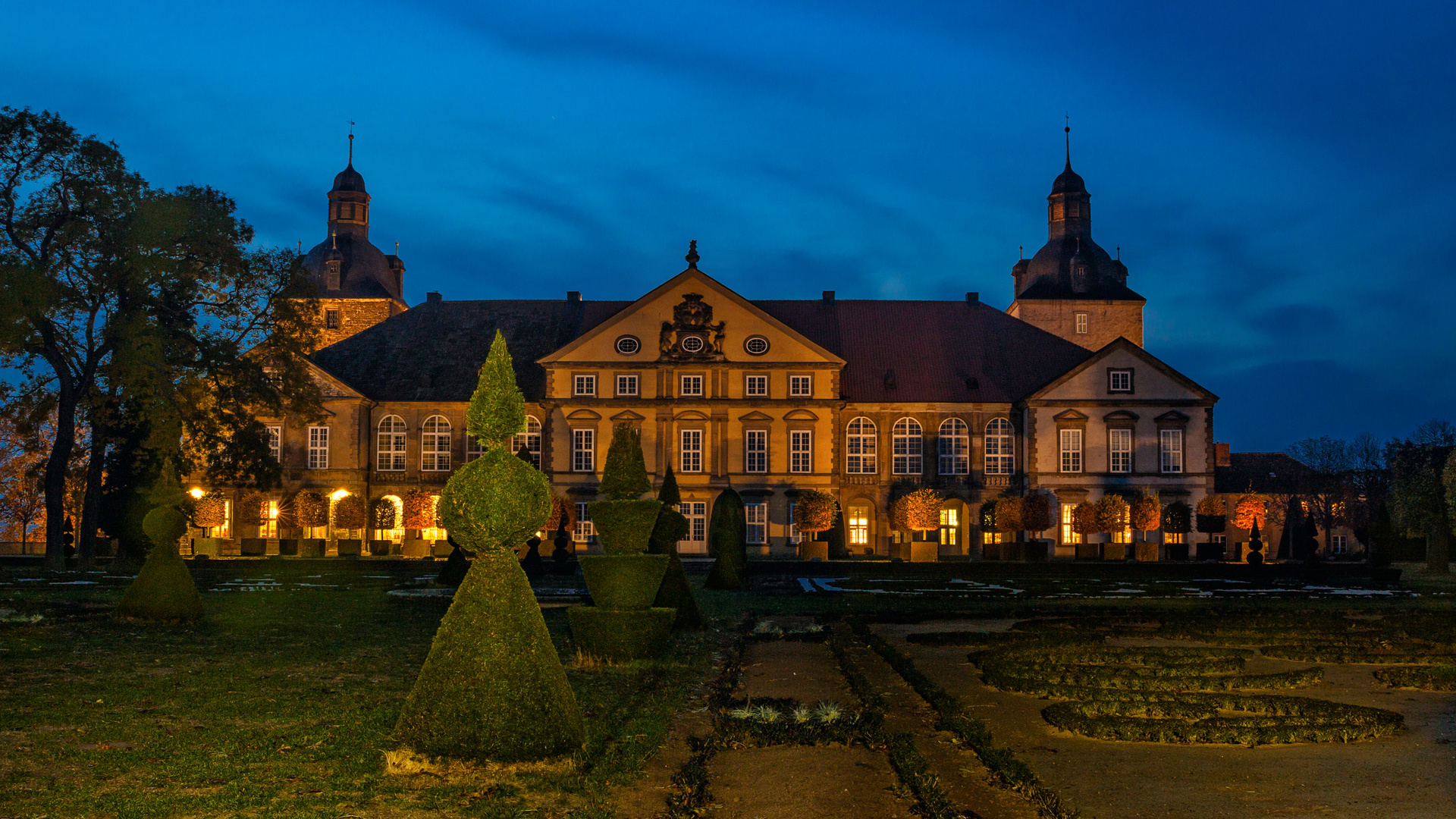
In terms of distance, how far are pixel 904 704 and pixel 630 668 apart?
4.28 meters

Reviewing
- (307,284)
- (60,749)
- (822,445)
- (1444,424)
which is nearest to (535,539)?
(307,284)

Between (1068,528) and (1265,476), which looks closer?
(1068,528)

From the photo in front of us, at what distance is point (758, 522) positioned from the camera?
59719 millimetres

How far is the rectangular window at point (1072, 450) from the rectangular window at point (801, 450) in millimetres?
12305

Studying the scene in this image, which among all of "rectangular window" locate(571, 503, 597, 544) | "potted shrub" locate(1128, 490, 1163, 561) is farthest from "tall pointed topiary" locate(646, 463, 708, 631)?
"potted shrub" locate(1128, 490, 1163, 561)

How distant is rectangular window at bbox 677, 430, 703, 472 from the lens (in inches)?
2371

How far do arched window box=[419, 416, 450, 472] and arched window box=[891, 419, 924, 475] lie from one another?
22808mm

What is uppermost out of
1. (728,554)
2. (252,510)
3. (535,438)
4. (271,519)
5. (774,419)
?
(774,419)

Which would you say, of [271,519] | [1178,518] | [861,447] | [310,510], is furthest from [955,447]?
[271,519]

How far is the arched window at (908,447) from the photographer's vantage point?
61281 millimetres

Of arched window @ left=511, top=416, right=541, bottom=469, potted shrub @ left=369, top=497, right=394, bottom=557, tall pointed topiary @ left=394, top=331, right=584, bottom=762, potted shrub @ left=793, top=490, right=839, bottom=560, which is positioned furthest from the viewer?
arched window @ left=511, top=416, right=541, bottom=469

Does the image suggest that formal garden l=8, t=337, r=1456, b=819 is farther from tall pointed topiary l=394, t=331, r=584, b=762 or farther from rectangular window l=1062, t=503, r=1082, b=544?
rectangular window l=1062, t=503, r=1082, b=544

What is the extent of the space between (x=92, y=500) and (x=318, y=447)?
66.9 ft

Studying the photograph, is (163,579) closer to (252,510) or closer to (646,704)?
(646,704)
